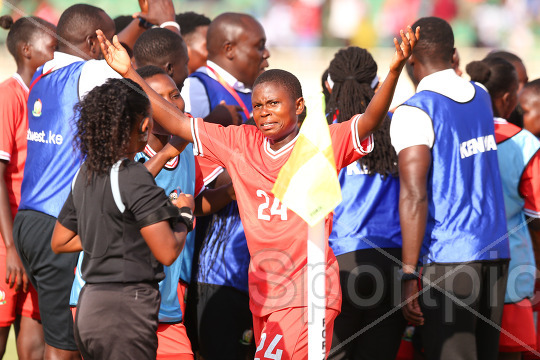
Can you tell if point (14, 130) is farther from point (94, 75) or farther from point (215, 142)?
point (215, 142)

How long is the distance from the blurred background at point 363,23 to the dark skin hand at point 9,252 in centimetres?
1352

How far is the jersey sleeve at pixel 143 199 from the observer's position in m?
3.18

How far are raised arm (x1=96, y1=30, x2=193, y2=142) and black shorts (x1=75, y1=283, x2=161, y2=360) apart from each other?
0.97 meters

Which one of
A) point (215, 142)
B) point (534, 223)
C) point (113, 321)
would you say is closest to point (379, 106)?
point (215, 142)

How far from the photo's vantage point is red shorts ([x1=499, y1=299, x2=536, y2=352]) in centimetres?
524

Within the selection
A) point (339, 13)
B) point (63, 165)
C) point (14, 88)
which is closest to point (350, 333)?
point (63, 165)

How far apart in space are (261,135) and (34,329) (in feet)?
A: 7.33

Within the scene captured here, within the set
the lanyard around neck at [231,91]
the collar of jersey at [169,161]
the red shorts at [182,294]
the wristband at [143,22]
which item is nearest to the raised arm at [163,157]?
the collar of jersey at [169,161]

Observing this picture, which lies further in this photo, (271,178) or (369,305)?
(369,305)

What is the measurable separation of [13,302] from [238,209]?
1676 millimetres

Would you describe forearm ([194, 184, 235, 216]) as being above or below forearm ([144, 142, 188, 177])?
below

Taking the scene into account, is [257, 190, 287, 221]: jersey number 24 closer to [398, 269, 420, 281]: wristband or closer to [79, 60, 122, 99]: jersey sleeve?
[398, 269, 420, 281]: wristband

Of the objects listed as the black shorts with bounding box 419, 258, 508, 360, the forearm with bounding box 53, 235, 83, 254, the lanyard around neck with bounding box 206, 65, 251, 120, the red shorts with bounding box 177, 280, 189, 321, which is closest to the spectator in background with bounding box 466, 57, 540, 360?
the black shorts with bounding box 419, 258, 508, 360

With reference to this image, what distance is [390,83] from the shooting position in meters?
3.53
